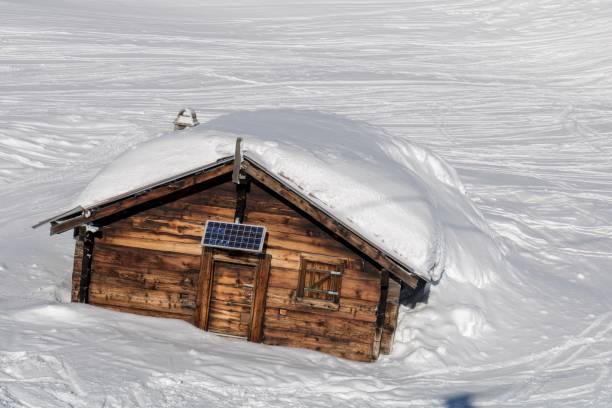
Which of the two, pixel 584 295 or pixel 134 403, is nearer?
pixel 134 403

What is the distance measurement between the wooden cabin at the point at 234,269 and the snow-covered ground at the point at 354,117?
0.45 m

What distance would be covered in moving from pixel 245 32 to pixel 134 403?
46.1 metres

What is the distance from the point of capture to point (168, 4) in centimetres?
6781

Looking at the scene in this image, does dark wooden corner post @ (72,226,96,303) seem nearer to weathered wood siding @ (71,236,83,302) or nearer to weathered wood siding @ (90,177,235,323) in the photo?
weathered wood siding @ (71,236,83,302)

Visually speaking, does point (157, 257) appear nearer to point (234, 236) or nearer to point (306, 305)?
point (234, 236)

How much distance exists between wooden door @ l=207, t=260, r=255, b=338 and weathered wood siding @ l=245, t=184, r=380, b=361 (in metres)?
0.38

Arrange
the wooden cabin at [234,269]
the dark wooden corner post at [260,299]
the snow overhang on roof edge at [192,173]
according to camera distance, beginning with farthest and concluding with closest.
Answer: the dark wooden corner post at [260,299] → the wooden cabin at [234,269] → the snow overhang on roof edge at [192,173]

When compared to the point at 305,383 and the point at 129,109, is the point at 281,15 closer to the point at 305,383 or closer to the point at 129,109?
the point at 129,109

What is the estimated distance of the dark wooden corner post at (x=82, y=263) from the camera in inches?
597

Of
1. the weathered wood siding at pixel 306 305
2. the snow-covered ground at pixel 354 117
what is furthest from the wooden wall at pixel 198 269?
the snow-covered ground at pixel 354 117

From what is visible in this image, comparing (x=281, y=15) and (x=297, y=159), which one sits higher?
(x=281, y=15)

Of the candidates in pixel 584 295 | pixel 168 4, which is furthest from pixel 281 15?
pixel 584 295

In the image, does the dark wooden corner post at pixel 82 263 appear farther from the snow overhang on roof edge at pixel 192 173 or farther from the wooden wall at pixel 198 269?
the snow overhang on roof edge at pixel 192 173

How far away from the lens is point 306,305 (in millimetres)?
15016
